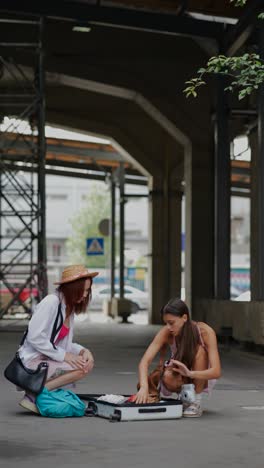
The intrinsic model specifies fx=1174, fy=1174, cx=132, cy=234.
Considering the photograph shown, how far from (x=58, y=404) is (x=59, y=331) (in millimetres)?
612

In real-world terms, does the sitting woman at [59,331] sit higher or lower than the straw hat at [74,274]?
lower

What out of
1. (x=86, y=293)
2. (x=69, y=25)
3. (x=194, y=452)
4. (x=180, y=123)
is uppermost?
(x=69, y=25)

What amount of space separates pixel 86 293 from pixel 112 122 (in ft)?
93.7

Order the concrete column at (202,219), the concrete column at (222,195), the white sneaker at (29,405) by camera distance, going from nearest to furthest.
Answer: the white sneaker at (29,405)
the concrete column at (222,195)
the concrete column at (202,219)

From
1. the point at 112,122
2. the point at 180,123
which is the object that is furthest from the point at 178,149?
the point at 180,123

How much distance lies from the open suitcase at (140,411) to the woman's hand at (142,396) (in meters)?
0.08

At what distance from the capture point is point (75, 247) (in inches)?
3420

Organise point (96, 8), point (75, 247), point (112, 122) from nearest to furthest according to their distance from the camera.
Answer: point (96, 8) < point (112, 122) < point (75, 247)

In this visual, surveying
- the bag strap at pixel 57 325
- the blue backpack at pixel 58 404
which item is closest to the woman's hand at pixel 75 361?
the bag strap at pixel 57 325

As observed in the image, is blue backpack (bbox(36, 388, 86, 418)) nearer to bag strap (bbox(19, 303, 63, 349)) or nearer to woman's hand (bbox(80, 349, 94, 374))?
woman's hand (bbox(80, 349, 94, 374))

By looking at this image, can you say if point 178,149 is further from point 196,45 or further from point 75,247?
point 75,247

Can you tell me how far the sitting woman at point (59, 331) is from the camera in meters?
9.78

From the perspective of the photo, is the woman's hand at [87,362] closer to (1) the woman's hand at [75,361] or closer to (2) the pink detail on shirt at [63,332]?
(1) the woman's hand at [75,361]

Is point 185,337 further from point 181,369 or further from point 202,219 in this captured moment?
point 202,219
